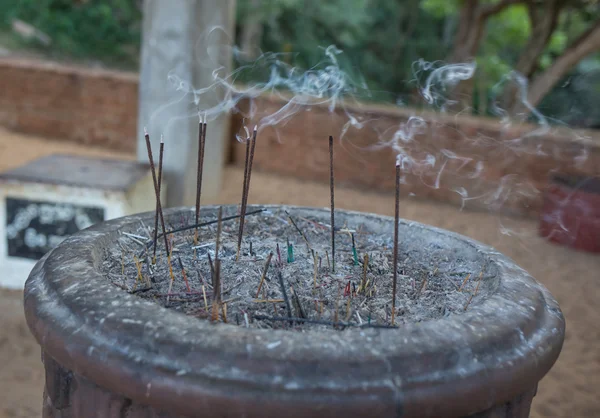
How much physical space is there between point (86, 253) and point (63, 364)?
0.40 m

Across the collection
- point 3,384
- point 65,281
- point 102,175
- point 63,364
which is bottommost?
point 3,384

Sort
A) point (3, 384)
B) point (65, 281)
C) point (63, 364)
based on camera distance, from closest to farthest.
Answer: point (63, 364) < point (65, 281) < point (3, 384)

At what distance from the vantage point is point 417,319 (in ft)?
4.73

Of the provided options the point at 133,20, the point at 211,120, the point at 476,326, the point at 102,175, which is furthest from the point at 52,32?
the point at 476,326

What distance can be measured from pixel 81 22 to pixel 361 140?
360 inches

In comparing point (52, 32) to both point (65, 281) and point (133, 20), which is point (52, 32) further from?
point (65, 281)

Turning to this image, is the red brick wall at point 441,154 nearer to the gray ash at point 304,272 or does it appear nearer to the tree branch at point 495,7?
the tree branch at point 495,7

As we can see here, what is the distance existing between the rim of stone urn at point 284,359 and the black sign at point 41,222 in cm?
245

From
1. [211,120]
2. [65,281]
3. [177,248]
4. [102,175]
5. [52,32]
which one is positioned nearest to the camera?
[65,281]

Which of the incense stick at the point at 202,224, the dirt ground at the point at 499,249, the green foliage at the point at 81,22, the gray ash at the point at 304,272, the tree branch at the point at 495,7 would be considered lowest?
the dirt ground at the point at 499,249

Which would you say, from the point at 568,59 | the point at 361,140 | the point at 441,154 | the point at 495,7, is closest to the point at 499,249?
the point at 441,154

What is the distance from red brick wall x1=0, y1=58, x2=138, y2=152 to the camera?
24.2 feet

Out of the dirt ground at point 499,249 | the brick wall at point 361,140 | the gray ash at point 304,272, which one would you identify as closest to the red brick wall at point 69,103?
the brick wall at point 361,140

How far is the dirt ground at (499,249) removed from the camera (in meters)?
3.04
